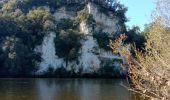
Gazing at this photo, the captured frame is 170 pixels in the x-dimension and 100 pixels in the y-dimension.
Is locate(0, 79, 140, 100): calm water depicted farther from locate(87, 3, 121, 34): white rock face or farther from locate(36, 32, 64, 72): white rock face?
locate(87, 3, 121, 34): white rock face

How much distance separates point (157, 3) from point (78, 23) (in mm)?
92982

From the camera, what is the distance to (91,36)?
10281cm

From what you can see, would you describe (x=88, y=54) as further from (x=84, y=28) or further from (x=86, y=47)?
(x=84, y=28)

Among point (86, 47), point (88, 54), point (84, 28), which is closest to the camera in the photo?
point (88, 54)

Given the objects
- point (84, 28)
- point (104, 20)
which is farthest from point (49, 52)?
point (104, 20)

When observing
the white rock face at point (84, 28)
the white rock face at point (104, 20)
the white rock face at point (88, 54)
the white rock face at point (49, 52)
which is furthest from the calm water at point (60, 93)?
the white rock face at point (104, 20)

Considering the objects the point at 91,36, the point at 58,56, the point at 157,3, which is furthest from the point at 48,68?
the point at 157,3

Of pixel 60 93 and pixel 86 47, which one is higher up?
pixel 86 47

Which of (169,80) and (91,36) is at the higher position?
(91,36)

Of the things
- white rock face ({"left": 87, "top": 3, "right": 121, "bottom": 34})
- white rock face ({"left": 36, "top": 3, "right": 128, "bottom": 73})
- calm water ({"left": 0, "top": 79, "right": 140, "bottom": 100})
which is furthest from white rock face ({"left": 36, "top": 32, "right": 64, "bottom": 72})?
calm water ({"left": 0, "top": 79, "right": 140, "bottom": 100})

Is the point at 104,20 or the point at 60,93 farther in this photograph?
the point at 104,20

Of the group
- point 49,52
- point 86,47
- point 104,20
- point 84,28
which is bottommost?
point 49,52

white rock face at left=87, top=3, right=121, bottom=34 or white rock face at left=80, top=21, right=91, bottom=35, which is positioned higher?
white rock face at left=87, top=3, right=121, bottom=34

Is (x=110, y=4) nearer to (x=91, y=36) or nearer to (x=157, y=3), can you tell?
(x=91, y=36)
